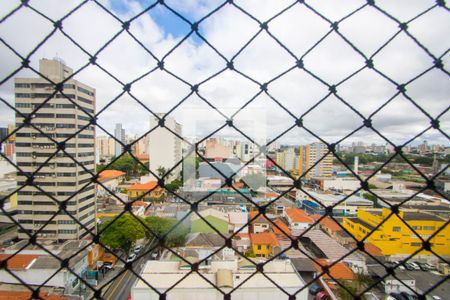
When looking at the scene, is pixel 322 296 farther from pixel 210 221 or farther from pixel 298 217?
pixel 298 217

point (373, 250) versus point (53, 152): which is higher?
point (53, 152)

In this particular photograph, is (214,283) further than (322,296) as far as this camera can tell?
No

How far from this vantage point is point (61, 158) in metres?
6.20

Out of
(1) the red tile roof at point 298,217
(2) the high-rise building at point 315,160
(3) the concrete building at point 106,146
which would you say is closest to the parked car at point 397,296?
(1) the red tile roof at point 298,217

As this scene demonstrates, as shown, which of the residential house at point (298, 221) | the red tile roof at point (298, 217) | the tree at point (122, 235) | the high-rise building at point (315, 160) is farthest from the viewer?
the high-rise building at point (315, 160)

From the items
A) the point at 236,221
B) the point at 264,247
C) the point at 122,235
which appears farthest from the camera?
the point at 236,221

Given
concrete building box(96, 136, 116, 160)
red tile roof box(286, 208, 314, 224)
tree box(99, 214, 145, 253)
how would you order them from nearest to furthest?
tree box(99, 214, 145, 253)
red tile roof box(286, 208, 314, 224)
concrete building box(96, 136, 116, 160)

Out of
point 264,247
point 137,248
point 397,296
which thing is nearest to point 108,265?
point 137,248

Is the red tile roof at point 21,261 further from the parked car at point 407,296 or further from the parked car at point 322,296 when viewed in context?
the parked car at point 407,296

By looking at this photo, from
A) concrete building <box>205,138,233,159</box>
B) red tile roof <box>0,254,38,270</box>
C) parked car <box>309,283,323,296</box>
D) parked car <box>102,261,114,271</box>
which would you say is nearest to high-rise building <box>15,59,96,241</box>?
parked car <box>102,261,114,271</box>

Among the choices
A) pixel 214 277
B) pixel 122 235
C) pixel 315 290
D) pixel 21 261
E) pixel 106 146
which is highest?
pixel 106 146

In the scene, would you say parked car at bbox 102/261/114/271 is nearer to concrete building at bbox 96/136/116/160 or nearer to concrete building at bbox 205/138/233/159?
concrete building at bbox 205/138/233/159

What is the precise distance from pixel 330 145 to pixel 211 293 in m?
2.74

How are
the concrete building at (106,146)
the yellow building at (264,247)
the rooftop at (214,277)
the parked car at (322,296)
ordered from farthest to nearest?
the concrete building at (106,146)
the yellow building at (264,247)
the parked car at (322,296)
the rooftop at (214,277)
